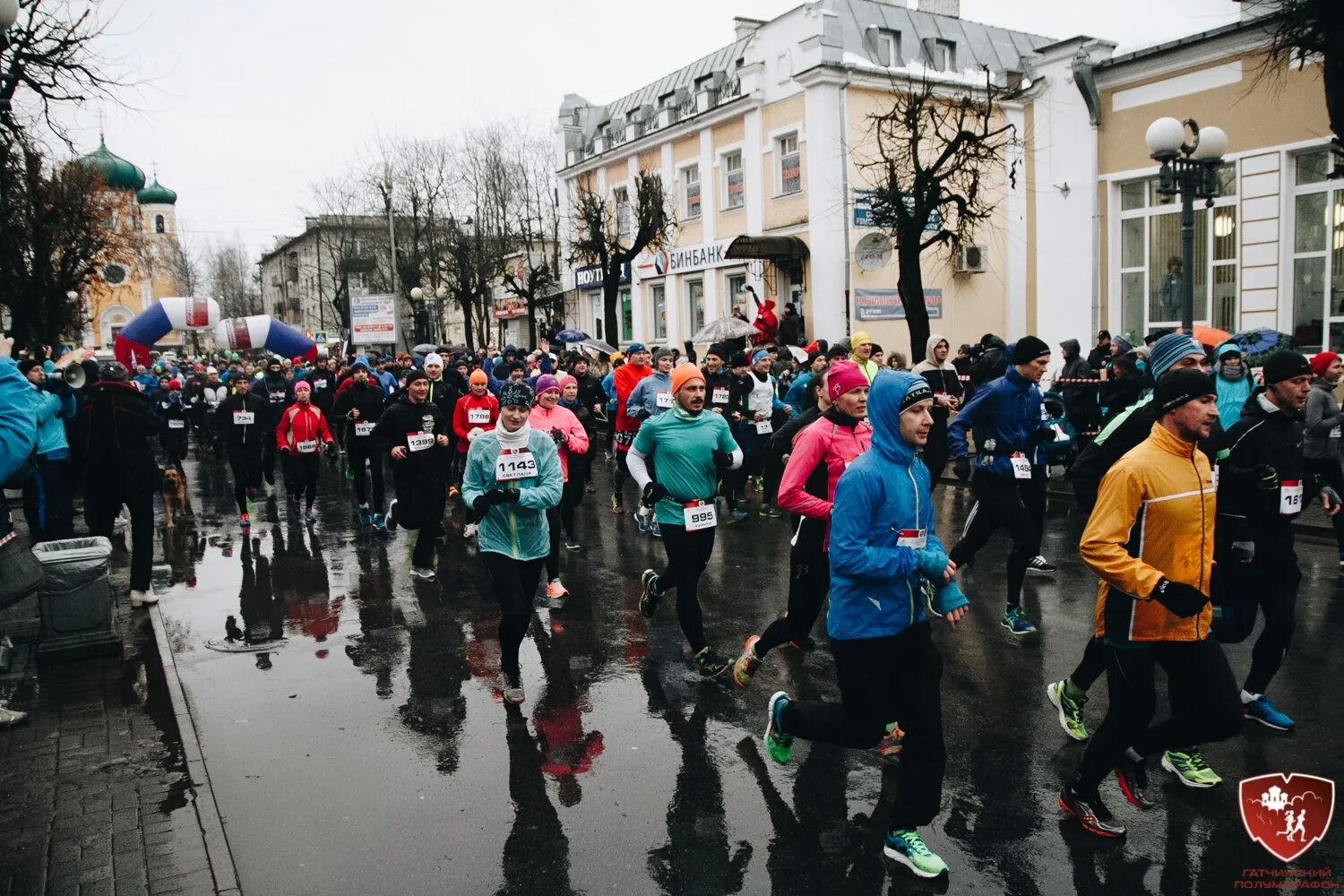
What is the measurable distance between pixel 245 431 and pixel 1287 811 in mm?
13345

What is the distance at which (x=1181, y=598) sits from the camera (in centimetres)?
385

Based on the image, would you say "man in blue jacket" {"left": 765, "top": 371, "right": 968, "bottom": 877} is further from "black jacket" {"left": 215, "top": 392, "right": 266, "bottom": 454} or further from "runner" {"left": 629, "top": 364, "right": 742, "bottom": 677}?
"black jacket" {"left": 215, "top": 392, "right": 266, "bottom": 454}

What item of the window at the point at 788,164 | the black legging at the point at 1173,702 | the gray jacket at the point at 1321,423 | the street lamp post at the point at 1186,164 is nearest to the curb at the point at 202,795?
the black legging at the point at 1173,702

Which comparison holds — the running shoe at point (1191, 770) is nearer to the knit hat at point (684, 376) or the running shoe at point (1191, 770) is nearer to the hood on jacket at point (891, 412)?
the hood on jacket at point (891, 412)

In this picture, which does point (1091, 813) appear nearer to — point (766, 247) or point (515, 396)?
point (515, 396)

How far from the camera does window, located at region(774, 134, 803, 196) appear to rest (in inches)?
1195

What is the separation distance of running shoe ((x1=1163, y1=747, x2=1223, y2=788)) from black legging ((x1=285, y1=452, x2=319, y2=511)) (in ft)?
37.2

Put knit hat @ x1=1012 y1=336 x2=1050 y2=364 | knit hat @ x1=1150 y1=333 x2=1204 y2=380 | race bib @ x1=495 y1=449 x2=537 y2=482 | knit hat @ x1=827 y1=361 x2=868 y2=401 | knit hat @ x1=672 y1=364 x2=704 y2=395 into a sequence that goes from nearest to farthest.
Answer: knit hat @ x1=1150 y1=333 x2=1204 y2=380, knit hat @ x1=827 y1=361 x2=868 y2=401, race bib @ x1=495 y1=449 x2=537 y2=482, knit hat @ x1=672 y1=364 x2=704 y2=395, knit hat @ x1=1012 y1=336 x2=1050 y2=364

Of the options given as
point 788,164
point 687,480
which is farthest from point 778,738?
point 788,164

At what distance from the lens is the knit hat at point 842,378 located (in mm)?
5715

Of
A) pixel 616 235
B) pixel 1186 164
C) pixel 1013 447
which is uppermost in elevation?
pixel 616 235

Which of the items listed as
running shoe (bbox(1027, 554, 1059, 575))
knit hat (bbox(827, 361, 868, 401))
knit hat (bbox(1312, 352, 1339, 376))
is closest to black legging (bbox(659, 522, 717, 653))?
knit hat (bbox(827, 361, 868, 401))

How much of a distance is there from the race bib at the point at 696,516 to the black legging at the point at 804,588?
658mm

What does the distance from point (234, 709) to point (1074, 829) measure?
486 centimetres
